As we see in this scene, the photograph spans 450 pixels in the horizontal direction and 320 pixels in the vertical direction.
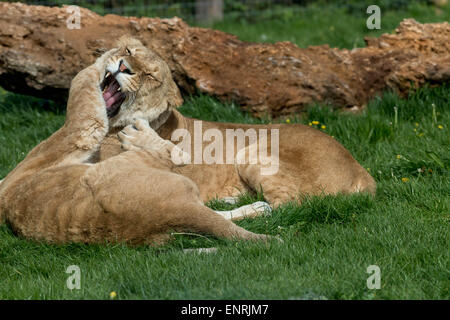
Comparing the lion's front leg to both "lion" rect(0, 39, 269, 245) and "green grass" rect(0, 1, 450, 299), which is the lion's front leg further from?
"green grass" rect(0, 1, 450, 299)

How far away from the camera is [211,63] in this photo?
7.03 m

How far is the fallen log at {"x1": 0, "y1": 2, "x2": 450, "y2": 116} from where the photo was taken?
6910mm

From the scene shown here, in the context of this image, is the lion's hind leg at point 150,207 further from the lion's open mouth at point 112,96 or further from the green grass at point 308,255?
the lion's open mouth at point 112,96

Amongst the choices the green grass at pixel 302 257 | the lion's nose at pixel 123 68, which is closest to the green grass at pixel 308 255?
the green grass at pixel 302 257

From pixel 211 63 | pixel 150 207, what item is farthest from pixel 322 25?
pixel 150 207

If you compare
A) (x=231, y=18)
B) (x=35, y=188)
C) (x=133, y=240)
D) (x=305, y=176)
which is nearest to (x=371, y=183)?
(x=305, y=176)

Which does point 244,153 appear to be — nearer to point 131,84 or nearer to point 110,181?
point 131,84

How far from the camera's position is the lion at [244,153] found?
5094mm

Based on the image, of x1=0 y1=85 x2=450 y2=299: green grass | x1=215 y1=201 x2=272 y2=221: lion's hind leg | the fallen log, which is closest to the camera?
x1=0 y1=85 x2=450 y2=299: green grass

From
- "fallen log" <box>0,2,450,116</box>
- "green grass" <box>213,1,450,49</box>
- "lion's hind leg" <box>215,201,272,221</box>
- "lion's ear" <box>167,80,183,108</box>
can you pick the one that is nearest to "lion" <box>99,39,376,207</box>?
"lion's ear" <box>167,80,183,108</box>

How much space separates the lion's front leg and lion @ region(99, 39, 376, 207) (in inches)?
3.0

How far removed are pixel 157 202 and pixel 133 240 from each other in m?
0.30

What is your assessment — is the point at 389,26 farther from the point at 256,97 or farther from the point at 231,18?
the point at 256,97

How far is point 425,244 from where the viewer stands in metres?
4.09
